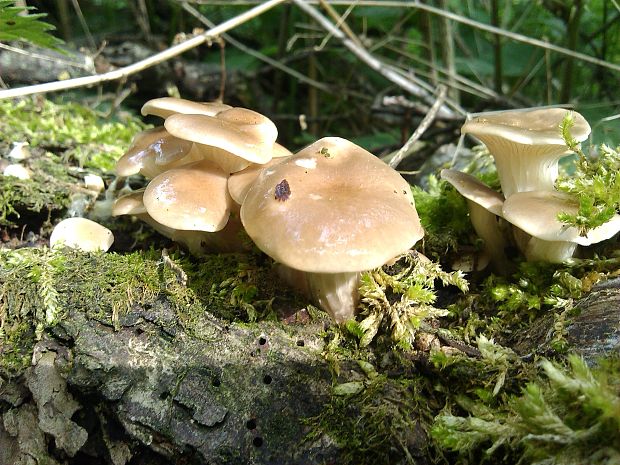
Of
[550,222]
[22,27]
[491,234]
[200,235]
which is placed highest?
[22,27]

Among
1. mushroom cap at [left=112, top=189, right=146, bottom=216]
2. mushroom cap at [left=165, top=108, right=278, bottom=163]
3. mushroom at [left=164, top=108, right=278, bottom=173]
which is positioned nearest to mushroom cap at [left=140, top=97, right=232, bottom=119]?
mushroom at [left=164, top=108, right=278, bottom=173]

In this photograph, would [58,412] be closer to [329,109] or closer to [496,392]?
[496,392]

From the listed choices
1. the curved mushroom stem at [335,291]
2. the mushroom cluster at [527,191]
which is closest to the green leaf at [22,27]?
the curved mushroom stem at [335,291]

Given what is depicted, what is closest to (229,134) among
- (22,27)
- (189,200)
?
(189,200)

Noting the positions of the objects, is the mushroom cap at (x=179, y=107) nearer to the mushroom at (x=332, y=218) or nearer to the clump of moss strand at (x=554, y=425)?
the mushroom at (x=332, y=218)

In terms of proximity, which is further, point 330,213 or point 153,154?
point 153,154

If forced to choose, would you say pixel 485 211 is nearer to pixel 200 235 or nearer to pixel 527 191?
pixel 527 191

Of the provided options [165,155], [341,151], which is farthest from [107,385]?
[341,151]
